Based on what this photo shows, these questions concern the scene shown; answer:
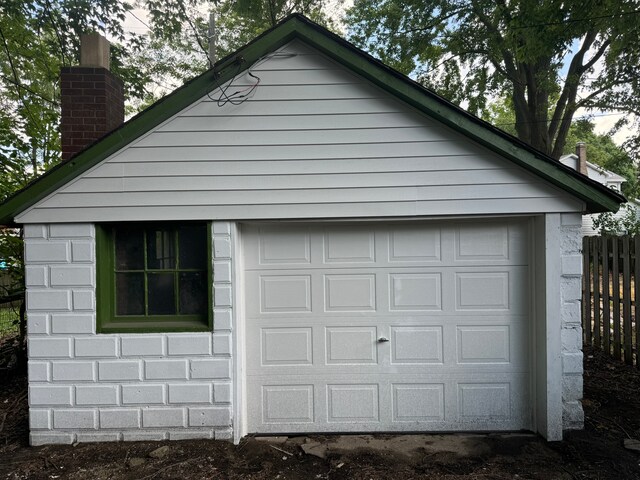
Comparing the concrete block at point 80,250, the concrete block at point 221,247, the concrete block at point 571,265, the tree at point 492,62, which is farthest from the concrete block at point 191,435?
the tree at point 492,62

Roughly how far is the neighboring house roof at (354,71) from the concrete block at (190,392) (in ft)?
8.40

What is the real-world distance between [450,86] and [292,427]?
1306 centimetres

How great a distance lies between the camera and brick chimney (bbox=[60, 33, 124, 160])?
16.2ft

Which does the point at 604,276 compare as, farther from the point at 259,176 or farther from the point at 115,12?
the point at 115,12

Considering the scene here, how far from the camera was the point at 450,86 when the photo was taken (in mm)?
14227

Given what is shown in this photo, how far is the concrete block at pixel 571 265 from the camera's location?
4367 millimetres

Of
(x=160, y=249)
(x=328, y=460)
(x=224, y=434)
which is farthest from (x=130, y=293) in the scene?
(x=328, y=460)

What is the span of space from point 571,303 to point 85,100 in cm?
610

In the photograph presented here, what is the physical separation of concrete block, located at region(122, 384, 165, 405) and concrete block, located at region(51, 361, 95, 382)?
417 millimetres

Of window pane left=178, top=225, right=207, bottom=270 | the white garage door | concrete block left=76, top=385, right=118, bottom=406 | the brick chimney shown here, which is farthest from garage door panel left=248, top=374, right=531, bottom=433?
the brick chimney

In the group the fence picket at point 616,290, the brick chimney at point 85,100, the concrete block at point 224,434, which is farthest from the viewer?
the fence picket at point 616,290

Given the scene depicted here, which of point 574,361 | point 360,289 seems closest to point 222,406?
point 360,289

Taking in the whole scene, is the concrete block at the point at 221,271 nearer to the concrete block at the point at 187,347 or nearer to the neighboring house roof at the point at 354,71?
the concrete block at the point at 187,347

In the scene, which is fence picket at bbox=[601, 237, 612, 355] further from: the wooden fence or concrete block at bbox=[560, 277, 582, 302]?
concrete block at bbox=[560, 277, 582, 302]
